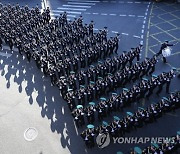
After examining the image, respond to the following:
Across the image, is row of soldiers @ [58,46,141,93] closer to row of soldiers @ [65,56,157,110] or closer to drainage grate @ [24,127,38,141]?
row of soldiers @ [65,56,157,110]

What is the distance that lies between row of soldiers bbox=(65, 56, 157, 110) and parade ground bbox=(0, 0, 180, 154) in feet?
2.94

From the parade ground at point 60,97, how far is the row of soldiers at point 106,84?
0.90 metres

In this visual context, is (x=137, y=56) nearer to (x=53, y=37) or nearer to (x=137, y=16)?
(x=53, y=37)

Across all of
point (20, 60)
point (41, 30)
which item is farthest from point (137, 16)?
point (20, 60)

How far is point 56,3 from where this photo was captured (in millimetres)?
32469

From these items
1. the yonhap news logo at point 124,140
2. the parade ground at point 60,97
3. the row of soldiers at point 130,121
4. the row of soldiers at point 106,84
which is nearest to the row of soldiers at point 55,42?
the parade ground at point 60,97

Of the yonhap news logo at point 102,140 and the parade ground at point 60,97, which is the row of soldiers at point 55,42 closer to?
the parade ground at point 60,97

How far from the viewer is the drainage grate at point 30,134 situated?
15.1 meters

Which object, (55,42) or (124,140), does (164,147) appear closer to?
(124,140)

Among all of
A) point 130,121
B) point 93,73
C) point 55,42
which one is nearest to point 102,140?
point 130,121

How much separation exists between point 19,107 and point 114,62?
25.1 feet

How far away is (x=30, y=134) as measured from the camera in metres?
15.3

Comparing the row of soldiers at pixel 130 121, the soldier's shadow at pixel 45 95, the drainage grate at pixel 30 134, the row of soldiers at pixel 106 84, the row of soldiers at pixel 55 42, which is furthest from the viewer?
the row of soldiers at pixel 55 42

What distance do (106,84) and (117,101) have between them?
1.71 meters
